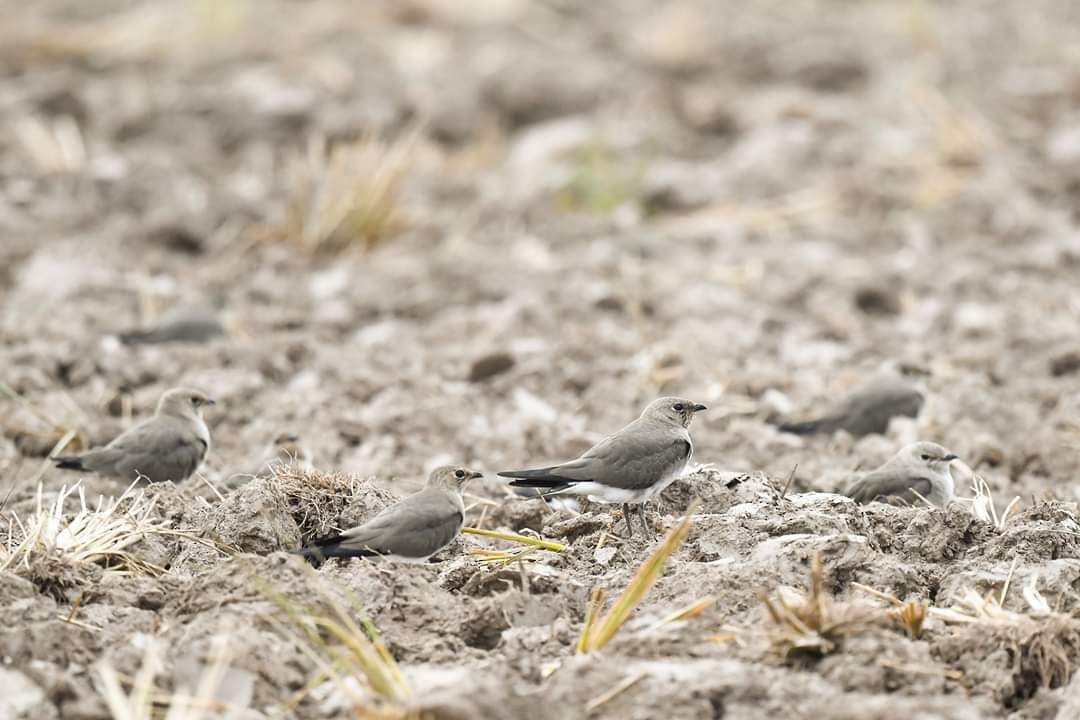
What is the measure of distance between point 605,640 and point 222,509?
1.70 m

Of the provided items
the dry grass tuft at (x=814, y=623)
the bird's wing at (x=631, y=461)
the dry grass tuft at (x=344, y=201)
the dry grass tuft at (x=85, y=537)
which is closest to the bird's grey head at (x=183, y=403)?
the dry grass tuft at (x=85, y=537)

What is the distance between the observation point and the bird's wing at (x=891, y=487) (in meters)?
6.22

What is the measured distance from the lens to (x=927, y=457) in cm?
646

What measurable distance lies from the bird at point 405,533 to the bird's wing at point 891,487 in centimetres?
182

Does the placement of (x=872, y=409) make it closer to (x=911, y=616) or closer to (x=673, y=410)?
(x=673, y=410)

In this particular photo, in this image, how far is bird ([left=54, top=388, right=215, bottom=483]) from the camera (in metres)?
6.54

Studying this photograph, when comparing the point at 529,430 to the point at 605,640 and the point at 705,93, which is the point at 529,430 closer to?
the point at 605,640

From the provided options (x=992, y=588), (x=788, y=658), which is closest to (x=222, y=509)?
(x=788, y=658)

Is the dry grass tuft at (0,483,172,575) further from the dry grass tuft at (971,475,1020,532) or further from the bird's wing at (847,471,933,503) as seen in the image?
the dry grass tuft at (971,475,1020,532)

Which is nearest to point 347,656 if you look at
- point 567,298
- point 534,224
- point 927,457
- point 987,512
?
point 987,512

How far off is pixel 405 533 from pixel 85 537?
111cm

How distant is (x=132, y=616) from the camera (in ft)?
15.8

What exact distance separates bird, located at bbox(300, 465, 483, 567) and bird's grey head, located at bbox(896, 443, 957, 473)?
2065mm

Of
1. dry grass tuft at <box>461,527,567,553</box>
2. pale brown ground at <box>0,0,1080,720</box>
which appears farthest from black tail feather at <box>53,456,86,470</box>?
dry grass tuft at <box>461,527,567,553</box>
